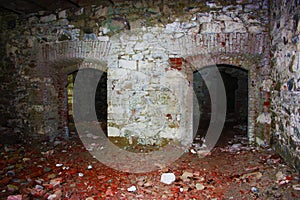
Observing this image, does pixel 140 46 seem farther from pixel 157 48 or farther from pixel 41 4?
pixel 41 4

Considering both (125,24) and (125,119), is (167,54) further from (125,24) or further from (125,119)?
(125,119)

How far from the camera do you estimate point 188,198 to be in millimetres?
2387

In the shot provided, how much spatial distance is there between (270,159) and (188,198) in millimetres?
1457

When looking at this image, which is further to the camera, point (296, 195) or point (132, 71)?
point (132, 71)

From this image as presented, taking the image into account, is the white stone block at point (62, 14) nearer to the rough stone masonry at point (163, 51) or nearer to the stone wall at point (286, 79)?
the rough stone masonry at point (163, 51)

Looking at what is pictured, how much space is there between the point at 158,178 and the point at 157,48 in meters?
2.03

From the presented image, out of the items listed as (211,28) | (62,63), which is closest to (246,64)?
(211,28)

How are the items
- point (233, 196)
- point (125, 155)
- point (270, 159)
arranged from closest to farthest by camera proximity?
point (233, 196)
point (270, 159)
point (125, 155)

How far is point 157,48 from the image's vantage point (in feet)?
12.3

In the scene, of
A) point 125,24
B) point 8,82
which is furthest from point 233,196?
point 8,82

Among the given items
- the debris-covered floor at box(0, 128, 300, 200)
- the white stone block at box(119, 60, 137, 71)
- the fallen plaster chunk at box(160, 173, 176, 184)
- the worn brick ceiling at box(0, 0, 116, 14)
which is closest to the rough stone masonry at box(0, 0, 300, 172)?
the white stone block at box(119, 60, 137, 71)

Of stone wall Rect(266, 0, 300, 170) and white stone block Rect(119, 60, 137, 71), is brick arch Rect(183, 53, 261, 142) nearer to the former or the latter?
stone wall Rect(266, 0, 300, 170)

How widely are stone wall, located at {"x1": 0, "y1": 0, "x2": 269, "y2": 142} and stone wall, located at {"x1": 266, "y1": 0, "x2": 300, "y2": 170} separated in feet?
0.90

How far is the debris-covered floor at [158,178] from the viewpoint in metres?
2.44
